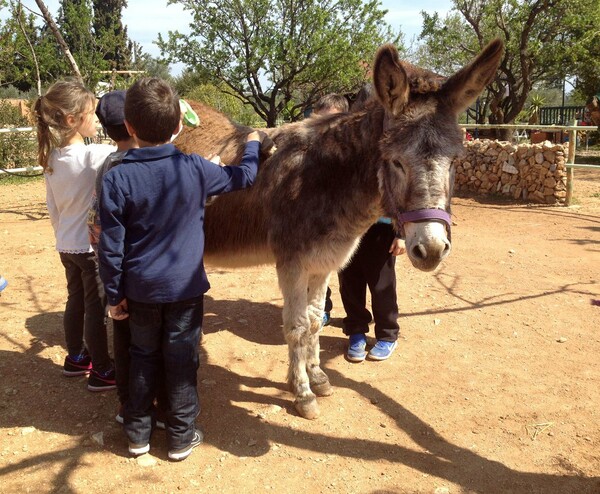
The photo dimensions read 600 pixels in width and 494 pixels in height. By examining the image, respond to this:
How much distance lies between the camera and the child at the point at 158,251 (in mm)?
2432

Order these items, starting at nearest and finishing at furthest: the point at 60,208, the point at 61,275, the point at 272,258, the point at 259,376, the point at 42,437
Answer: the point at 42,437 < the point at 60,208 < the point at 272,258 < the point at 259,376 < the point at 61,275

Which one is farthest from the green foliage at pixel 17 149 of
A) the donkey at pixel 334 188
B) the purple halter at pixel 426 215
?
the purple halter at pixel 426 215

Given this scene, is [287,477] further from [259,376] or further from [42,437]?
[42,437]

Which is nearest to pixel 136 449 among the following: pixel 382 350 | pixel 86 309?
pixel 86 309

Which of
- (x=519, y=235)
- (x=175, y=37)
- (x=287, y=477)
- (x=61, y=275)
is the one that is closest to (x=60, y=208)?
(x=287, y=477)

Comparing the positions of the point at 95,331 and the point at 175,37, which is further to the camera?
the point at 175,37

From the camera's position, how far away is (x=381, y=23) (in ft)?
43.5

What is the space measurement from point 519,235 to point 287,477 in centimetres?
652

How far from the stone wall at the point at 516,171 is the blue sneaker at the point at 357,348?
6.72 metres

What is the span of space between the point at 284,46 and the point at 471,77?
419 inches

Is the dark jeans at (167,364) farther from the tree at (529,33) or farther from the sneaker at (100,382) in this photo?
the tree at (529,33)

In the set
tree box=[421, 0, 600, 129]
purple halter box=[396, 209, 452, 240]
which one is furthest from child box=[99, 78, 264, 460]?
tree box=[421, 0, 600, 129]

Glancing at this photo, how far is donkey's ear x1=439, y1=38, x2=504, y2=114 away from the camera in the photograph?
8.33 feet

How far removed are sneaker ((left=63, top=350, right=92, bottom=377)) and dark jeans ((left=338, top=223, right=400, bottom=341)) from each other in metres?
2.13
